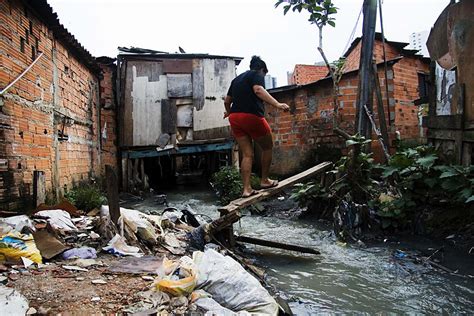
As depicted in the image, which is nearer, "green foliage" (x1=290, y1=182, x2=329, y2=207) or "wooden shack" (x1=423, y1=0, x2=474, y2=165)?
"wooden shack" (x1=423, y1=0, x2=474, y2=165)

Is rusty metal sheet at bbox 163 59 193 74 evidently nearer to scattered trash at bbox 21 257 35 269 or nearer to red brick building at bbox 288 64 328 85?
red brick building at bbox 288 64 328 85

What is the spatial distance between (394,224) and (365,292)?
2187 millimetres

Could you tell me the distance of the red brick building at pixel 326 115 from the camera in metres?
8.73

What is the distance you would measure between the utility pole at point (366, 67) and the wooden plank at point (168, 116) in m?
5.85

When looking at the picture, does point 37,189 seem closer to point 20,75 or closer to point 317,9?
point 20,75

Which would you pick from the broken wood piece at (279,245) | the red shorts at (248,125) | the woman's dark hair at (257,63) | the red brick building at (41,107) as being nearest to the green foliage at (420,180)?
the broken wood piece at (279,245)

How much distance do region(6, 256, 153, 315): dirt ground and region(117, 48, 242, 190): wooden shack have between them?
26.4 feet

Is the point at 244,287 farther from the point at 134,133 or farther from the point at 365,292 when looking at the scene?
the point at 134,133

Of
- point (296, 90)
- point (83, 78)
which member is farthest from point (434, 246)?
point (83, 78)

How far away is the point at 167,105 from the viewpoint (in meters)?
10.8

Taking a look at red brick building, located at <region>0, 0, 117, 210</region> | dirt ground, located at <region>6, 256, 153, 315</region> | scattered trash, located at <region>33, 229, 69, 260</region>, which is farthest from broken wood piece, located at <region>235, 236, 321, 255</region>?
red brick building, located at <region>0, 0, 117, 210</region>

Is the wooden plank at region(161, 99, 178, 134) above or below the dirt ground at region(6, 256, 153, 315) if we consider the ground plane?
above

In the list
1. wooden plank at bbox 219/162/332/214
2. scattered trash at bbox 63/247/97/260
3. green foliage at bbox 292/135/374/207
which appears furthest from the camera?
green foliage at bbox 292/135/374/207

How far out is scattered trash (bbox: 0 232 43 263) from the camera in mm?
2854
